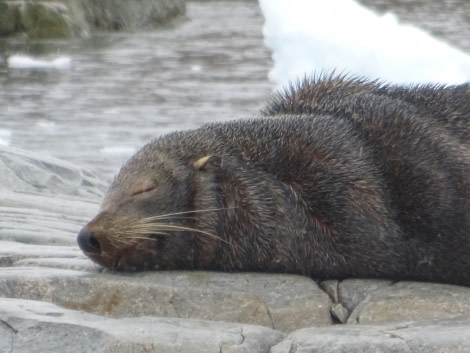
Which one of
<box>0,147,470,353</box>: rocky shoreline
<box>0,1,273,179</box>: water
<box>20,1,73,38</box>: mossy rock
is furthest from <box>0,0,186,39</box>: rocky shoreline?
<box>0,147,470,353</box>: rocky shoreline

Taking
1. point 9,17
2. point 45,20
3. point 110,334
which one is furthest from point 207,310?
point 45,20

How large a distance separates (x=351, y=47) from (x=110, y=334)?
27.9ft

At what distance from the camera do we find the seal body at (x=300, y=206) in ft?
17.2

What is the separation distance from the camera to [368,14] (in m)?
14.0

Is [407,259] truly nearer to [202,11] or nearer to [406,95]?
[406,95]

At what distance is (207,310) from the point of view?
477 cm

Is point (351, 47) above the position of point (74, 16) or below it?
above

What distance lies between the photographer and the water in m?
10.8

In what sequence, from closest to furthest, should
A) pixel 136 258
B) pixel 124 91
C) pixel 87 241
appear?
pixel 87 241 → pixel 136 258 → pixel 124 91

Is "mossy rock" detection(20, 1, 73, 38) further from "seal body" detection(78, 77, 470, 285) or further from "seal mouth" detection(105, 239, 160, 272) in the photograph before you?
"seal mouth" detection(105, 239, 160, 272)

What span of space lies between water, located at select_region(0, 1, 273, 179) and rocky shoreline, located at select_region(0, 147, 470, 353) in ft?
14.3

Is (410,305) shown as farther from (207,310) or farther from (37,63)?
(37,63)

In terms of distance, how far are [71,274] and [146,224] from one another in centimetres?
41

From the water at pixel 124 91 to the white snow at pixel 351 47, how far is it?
23.6 inches
